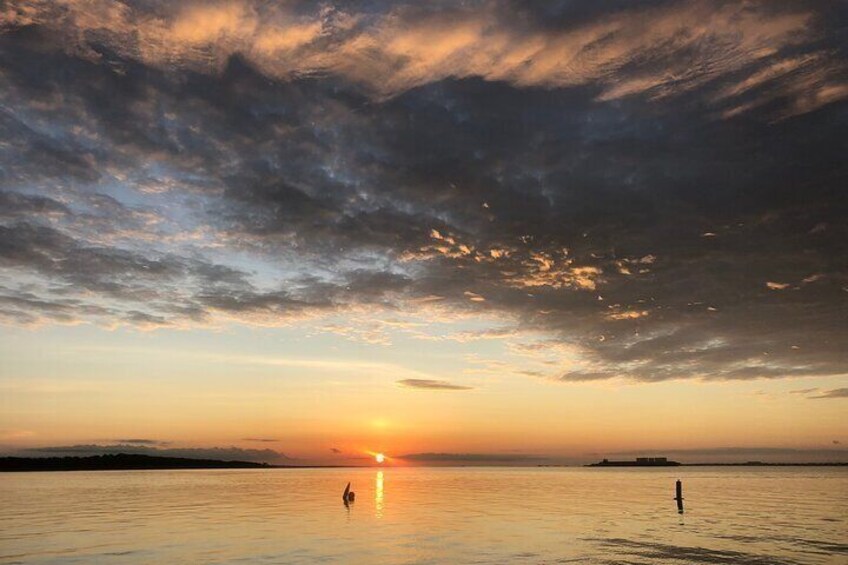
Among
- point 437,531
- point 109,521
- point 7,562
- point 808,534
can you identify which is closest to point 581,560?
point 437,531

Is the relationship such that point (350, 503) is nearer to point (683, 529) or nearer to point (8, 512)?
point (8, 512)

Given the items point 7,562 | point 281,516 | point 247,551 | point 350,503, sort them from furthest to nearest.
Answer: point 350,503
point 281,516
point 247,551
point 7,562

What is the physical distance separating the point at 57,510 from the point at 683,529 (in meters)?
65.4

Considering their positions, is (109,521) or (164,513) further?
(164,513)

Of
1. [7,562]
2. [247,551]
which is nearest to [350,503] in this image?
[247,551]

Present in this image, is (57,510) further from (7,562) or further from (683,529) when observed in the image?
(683,529)

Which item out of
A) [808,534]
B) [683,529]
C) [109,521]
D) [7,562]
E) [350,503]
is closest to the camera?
[7,562]

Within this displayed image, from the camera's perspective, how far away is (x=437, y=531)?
49062 mm

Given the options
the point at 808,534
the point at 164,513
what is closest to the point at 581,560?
the point at 808,534

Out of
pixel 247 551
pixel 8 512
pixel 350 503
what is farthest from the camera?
Result: pixel 350 503

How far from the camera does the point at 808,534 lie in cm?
4778

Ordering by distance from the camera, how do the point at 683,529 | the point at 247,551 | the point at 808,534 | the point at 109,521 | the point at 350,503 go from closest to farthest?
the point at 247,551, the point at 808,534, the point at 683,529, the point at 109,521, the point at 350,503

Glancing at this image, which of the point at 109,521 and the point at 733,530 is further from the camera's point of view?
the point at 109,521

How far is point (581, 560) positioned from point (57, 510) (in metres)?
61.4
